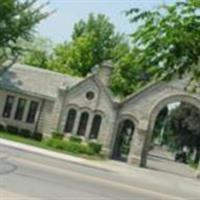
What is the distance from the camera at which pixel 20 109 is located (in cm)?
5181

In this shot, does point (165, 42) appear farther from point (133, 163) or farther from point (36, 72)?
point (36, 72)

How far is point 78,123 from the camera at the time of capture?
160 feet

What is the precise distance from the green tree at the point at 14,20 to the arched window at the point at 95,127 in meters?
32.2

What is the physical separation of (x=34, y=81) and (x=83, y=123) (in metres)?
6.73

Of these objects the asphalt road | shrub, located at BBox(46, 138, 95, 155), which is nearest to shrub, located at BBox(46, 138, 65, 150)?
shrub, located at BBox(46, 138, 95, 155)

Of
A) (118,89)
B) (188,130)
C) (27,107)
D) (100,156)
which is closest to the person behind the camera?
(100,156)

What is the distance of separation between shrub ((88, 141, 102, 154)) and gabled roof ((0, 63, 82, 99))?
21.5 feet

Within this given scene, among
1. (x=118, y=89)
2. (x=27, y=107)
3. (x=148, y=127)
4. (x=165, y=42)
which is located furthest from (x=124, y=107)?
(x=165, y=42)

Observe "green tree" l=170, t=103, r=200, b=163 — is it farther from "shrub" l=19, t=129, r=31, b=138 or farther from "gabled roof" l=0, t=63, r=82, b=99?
"shrub" l=19, t=129, r=31, b=138

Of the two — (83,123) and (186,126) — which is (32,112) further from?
(186,126)

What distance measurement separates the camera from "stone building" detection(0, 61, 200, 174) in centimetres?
4775

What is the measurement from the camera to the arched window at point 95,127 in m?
48.8

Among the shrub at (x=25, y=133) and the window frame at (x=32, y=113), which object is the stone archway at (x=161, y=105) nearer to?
the shrub at (x=25, y=133)

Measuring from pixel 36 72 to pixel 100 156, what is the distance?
12278 mm
